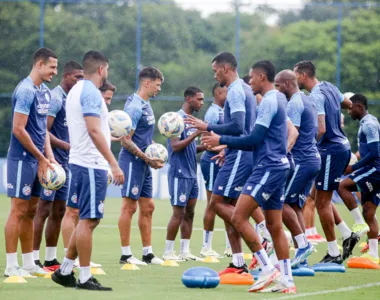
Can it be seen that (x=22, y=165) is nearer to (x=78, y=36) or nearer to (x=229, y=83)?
(x=229, y=83)

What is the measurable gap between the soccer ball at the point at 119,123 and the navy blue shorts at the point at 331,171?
2.64 metres

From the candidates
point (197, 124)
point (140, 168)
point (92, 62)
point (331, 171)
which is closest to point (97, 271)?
point (140, 168)

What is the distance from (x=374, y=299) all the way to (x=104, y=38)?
29.2 metres

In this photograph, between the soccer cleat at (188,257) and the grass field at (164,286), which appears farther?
the soccer cleat at (188,257)

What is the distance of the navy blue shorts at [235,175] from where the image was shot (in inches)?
421

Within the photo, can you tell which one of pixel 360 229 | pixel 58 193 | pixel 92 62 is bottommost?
pixel 360 229

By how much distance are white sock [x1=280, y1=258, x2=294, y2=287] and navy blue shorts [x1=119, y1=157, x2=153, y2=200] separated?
331cm

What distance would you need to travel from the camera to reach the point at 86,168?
9289 mm

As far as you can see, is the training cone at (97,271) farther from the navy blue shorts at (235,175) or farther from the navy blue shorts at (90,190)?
the navy blue shorts at (90,190)

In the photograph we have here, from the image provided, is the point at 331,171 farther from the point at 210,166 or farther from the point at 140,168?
the point at 140,168

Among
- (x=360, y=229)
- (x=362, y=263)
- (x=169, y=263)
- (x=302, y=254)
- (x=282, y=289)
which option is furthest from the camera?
(x=360, y=229)

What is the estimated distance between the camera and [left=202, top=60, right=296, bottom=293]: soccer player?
945 centimetres

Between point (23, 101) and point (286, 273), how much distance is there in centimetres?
340

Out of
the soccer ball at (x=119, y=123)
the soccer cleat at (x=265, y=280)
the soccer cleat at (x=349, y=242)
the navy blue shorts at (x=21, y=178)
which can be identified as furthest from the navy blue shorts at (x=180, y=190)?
the soccer cleat at (x=265, y=280)
